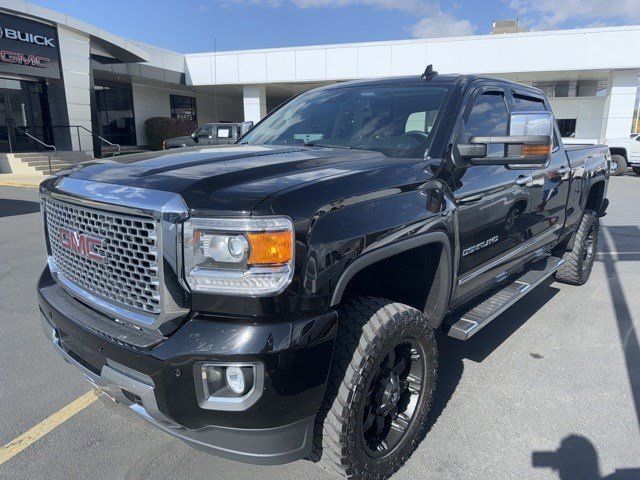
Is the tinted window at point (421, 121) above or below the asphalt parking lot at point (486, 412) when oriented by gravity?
above

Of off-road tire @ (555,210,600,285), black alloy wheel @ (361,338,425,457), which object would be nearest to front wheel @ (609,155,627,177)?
off-road tire @ (555,210,600,285)

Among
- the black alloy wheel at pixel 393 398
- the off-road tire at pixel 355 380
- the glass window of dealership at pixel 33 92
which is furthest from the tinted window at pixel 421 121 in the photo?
the glass window of dealership at pixel 33 92

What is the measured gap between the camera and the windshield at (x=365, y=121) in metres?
2.95

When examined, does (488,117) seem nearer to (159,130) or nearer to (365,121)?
(365,121)

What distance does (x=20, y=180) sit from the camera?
15523 millimetres

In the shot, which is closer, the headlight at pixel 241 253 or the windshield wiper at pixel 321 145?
the headlight at pixel 241 253

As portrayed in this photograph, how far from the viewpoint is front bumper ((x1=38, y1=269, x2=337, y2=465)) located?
177cm

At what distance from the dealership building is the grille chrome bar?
1791 cm

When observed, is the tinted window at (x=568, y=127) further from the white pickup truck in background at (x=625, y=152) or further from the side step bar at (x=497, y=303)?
the side step bar at (x=497, y=303)

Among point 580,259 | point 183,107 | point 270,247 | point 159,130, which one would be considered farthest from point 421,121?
point 183,107

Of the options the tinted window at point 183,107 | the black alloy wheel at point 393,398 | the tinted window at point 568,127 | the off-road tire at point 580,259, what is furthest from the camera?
the tinted window at point 183,107

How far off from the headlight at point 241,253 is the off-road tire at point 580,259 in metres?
4.22

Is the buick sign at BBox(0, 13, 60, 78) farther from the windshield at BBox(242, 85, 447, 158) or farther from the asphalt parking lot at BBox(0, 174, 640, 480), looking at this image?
the windshield at BBox(242, 85, 447, 158)

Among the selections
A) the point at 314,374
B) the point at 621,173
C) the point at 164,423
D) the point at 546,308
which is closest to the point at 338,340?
the point at 314,374
